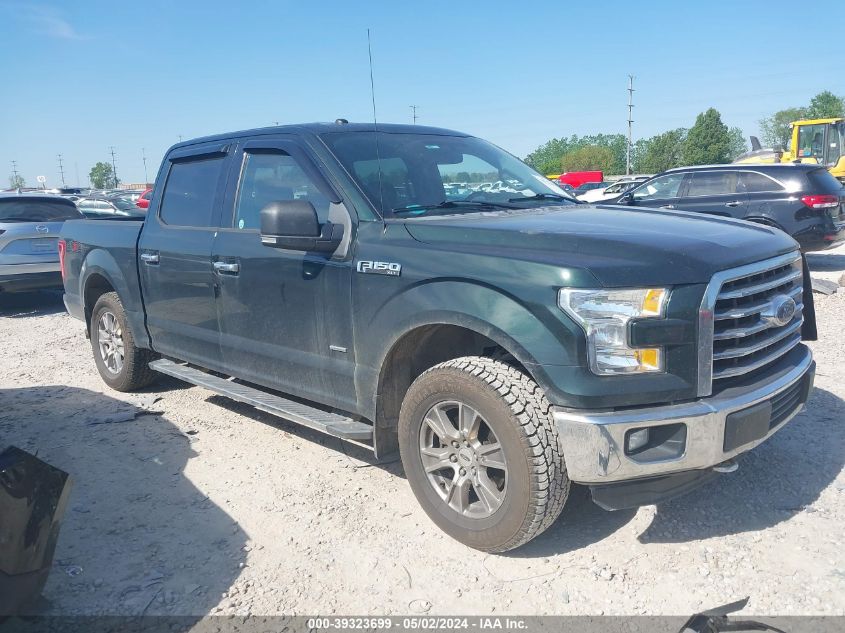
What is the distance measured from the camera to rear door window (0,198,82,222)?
10.1 meters

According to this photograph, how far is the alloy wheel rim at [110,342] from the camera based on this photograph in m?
5.88

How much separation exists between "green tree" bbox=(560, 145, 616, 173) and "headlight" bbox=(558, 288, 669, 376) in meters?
94.0

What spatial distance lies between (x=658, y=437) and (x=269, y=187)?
2.70 metres

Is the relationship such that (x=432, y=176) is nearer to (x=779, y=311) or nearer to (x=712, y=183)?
(x=779, y=311)

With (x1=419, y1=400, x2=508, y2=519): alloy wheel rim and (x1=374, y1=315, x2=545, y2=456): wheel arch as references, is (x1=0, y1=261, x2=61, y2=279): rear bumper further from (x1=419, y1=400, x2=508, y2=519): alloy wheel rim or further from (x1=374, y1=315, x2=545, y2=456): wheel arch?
(x1=419, y1=400, x2=508, y2=519): alloy wheel rim

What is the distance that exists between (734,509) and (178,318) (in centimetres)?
374

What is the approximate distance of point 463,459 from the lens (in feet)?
10.6

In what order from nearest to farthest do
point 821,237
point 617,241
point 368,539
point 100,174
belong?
point 617,241
point 368,539
point 821,237
point 100,174

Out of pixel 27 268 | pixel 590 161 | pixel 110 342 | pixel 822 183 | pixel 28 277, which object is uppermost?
pixel 590 161

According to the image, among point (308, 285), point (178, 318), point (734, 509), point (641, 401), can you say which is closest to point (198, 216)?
point (178, 318)

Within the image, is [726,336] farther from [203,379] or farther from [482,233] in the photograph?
[203,379]

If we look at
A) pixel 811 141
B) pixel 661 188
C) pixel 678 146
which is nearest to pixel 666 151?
pixel 678 146

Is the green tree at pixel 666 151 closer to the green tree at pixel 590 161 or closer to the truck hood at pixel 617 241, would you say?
the green tree at pixel 590 161

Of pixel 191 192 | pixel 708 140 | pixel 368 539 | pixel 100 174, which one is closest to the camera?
pixel 368 539
